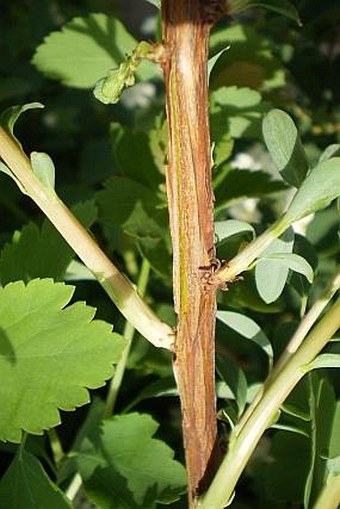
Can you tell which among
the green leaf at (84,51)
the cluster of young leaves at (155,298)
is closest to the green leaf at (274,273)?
the cluster of young leaves at (155,298)

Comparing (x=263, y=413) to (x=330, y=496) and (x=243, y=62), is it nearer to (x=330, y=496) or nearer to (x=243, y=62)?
(x=330, y=496)

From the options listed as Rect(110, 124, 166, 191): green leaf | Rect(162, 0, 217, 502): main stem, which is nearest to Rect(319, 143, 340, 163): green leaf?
Rect(162, 0, 217, 502): main stem

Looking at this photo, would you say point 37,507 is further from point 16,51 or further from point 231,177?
point 16,51

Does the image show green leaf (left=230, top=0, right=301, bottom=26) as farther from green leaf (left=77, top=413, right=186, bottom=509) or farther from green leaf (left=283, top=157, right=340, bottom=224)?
green leaf (left=77, top=413, right=186, bottom=509)

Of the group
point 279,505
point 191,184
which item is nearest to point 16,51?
point 279,505

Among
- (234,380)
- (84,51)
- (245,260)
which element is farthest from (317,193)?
(84,51)

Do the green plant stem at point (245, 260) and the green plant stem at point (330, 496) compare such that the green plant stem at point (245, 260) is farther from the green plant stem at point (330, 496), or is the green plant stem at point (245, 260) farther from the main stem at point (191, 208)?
the green plant stem at point (330, 496)
